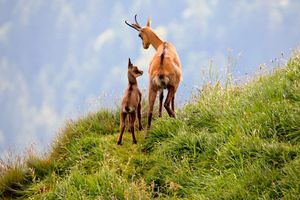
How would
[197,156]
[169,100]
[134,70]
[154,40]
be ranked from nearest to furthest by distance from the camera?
1. [197,156]
2. [169,100]
3. [134,70]
4. [154,40]

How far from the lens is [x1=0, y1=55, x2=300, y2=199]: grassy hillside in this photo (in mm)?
6078

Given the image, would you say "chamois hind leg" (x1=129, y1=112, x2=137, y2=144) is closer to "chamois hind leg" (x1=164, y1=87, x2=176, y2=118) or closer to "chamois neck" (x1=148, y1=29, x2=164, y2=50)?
"chamois hind leg" (x1=164, y1=87, x2=176, y2=118)

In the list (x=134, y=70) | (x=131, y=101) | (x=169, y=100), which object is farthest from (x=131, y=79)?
(x=169, y=100)

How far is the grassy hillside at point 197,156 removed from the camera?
6.08m

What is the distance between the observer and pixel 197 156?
7.32 meters

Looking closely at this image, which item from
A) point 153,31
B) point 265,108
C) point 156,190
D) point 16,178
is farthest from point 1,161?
point 265,108

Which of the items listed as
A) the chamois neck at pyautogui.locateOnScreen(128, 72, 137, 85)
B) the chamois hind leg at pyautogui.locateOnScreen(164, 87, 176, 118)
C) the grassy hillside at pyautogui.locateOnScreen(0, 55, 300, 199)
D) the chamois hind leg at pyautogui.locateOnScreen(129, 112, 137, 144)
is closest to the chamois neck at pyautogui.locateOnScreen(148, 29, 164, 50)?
the grassy hillside at pyautogui.locateOnScreen(0, 55, 300, 199)

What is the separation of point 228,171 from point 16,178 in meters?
4.04

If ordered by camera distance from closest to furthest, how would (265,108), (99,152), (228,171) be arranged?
(228,171), (265,108), (99,152)

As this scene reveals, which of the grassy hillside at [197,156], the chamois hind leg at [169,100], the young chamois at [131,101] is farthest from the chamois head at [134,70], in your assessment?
the grassy hillside at [197,156]

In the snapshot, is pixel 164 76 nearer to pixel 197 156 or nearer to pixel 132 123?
pixel 132 123

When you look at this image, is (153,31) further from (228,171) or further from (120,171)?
(228,171)

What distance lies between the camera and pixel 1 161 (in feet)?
30.3

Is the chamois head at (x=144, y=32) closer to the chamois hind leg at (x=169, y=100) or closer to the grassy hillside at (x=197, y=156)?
the grassy hillside at (x=197, y=156)
